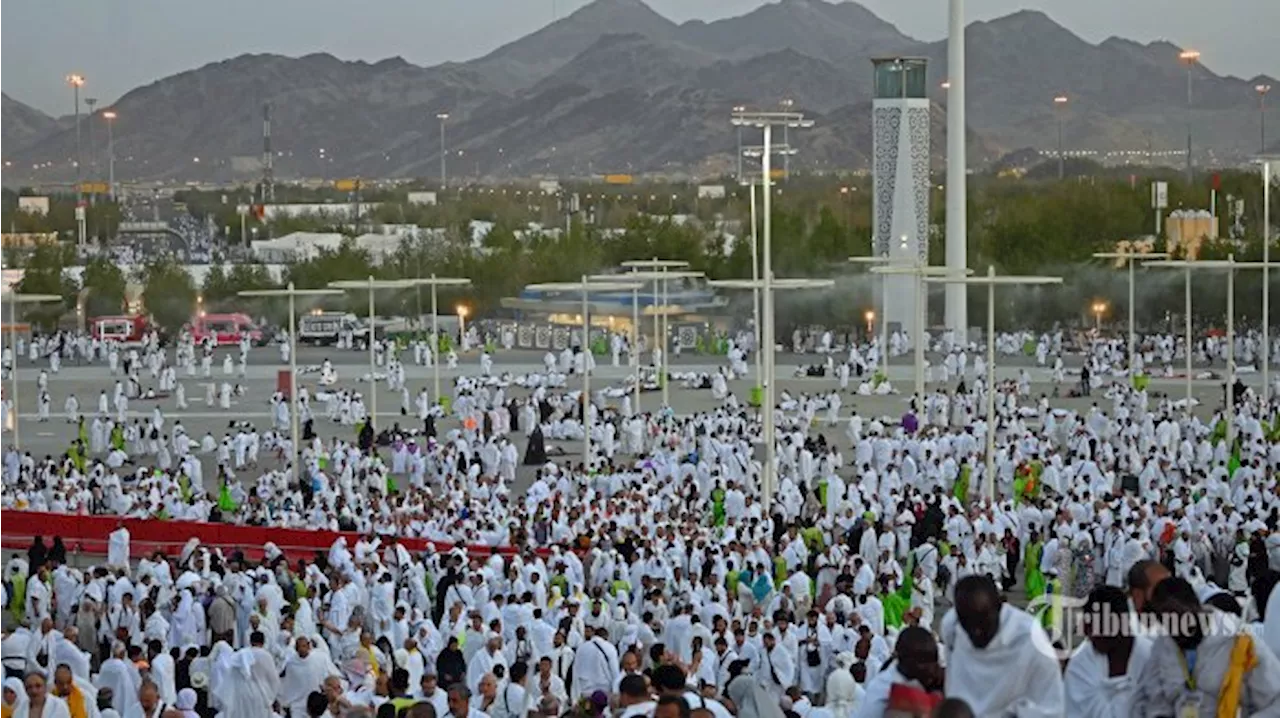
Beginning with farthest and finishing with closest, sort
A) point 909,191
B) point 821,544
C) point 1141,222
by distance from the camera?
1. point 1141,222
2. point 909,191
3. point 821,544

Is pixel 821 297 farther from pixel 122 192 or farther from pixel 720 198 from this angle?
pixel 122 192

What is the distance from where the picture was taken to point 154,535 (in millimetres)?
24328

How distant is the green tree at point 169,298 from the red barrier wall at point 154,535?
38.9 metres

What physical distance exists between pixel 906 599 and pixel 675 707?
1211 centimetres

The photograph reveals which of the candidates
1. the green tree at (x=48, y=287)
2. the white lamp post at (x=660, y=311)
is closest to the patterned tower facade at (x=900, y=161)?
the white lamp post at (x=660, y=311)

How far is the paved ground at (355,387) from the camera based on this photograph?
39594 mm

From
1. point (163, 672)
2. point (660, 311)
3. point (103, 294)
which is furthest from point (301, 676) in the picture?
point (103, 294)

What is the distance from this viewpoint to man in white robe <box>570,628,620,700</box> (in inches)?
586

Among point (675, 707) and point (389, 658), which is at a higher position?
point (675, 707)

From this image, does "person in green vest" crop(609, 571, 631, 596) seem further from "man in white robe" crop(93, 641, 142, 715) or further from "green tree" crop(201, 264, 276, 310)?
"green tree" crop(201, 264, 276, 310)

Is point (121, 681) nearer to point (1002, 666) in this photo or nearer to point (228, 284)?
point (1002, 666)

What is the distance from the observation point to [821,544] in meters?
21.5

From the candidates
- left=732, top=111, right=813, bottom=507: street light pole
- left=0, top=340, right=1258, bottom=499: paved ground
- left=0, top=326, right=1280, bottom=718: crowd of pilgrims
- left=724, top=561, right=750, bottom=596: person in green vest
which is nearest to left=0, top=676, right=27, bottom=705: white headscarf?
left=0, top=326, right=1280, bottom=718: crowd of pilgrims

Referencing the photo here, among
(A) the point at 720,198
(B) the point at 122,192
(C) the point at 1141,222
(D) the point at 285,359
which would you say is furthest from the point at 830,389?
(B) the point at 122,192
